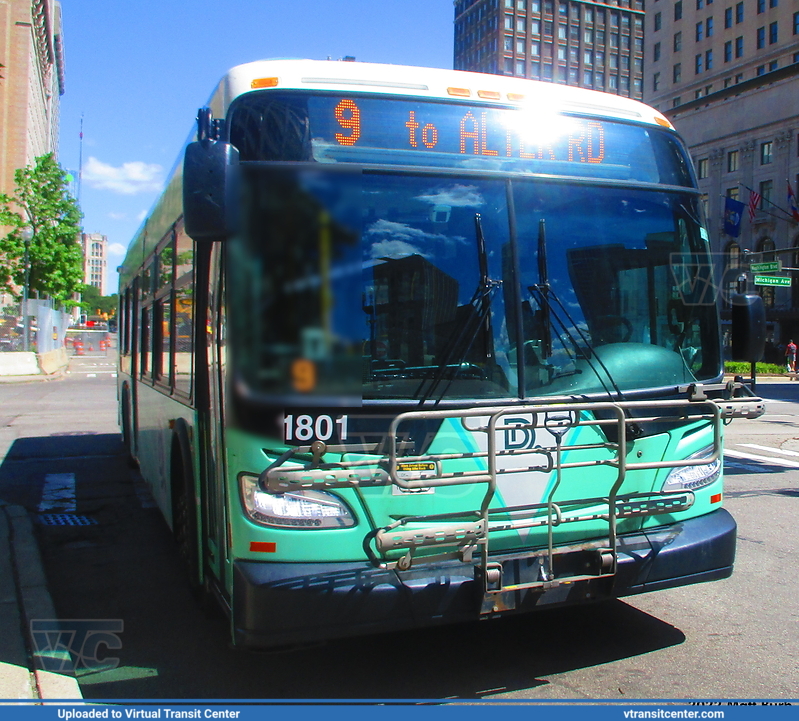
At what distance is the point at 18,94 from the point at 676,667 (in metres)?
Answer: 82.9

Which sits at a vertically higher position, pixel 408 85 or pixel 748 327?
pixel 408 85

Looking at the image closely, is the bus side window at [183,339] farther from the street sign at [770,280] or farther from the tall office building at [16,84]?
the tall office building at [16,84]

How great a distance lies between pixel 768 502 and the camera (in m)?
8.63

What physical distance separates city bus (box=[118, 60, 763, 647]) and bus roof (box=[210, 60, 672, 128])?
0.02 metres

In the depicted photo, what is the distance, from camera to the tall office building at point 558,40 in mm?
107562

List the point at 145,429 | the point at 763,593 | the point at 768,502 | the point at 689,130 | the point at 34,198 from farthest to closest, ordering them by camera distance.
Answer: the point at 689,130, the point at 34,198, the point at 768,502, the point at 145,429, the point at 763,593

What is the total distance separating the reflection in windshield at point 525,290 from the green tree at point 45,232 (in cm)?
4304

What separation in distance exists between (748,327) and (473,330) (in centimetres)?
186

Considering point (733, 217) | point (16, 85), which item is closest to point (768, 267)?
point (733, 217)

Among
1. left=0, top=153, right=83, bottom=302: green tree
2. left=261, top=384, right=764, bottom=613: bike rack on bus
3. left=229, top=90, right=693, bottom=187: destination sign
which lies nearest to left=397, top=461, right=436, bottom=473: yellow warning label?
left=261, top=384, right=764, bottom=613: bike rack on bus

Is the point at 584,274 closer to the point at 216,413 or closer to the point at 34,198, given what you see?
the point at 216,413

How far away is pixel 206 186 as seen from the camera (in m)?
2.91

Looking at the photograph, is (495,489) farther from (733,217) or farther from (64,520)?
(733,217)
